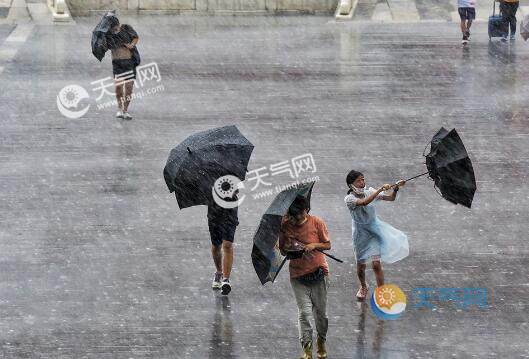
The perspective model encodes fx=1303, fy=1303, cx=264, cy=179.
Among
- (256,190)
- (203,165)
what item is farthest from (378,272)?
(256,190)

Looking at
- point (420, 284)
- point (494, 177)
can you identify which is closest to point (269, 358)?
point (420, 284)

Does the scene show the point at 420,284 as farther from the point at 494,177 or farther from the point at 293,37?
the point at 293,37

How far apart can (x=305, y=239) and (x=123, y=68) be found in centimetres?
940

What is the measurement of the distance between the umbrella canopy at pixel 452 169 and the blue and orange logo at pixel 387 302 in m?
1.42

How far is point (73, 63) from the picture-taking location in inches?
987

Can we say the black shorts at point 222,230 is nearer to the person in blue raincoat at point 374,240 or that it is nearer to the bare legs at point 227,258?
the bare legs at point 227,258

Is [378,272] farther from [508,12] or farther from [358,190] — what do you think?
[508,12]

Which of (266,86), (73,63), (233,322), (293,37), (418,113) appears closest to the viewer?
(233,322)

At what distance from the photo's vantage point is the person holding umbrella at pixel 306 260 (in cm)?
1212

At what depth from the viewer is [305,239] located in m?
12.2

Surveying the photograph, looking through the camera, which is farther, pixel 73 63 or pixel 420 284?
pixel 73 63

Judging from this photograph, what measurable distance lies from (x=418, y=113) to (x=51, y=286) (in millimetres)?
8960

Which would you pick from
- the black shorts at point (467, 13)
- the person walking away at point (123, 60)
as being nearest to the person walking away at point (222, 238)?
the person walking away at point (123, 60)

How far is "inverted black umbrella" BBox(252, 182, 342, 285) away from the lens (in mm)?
11969
